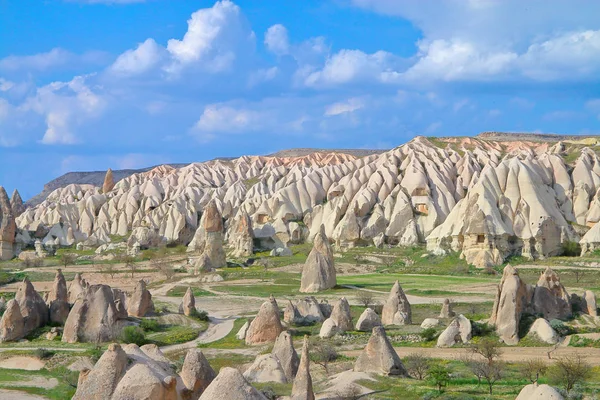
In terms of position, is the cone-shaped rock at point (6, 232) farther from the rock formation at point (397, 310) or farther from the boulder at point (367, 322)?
the boulder at point (367, 322)

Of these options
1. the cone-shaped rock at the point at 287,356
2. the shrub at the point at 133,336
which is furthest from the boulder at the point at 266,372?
the shrub at the point at 133,336

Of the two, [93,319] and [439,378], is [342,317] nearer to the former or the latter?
[93,319]

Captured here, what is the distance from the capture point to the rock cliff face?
6278 centimetres

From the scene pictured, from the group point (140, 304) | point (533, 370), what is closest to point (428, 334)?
point (533, 370)

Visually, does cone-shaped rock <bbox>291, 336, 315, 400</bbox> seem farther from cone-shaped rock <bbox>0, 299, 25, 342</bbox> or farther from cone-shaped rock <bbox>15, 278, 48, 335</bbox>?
cone-shaped rock <bbox>15, 278, 48, 335</bbox>

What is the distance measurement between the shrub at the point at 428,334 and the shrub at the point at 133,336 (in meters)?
9.80

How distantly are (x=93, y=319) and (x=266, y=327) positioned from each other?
6475 mm

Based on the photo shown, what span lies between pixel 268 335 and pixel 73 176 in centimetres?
17295

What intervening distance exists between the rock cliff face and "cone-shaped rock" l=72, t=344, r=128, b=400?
45.0 m

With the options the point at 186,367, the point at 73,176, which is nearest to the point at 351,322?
the point at 186,367

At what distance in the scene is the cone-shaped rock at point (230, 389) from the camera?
12.8 metres

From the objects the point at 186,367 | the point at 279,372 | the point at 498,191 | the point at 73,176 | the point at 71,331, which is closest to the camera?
the point at 186,367

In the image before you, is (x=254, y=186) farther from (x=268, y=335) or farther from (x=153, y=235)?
(x=268, y=335)

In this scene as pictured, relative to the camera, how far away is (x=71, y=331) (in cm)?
2980
